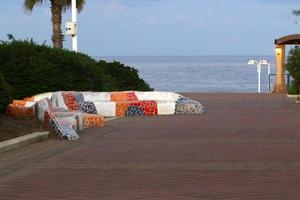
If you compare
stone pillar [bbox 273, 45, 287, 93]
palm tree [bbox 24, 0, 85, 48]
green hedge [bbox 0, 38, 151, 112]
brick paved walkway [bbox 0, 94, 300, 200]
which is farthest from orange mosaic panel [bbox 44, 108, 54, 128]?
stone pillar [bbox 273, 45, 287, 93]

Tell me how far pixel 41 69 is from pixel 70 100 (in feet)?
7.93

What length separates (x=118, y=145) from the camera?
47.9 feet

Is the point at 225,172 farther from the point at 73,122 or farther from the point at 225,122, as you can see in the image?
the point at 225,122

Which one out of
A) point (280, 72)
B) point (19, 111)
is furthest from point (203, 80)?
point (19, 111)

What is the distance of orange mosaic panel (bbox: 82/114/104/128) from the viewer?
60.2 ft

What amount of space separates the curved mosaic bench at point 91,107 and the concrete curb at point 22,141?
2.77ft

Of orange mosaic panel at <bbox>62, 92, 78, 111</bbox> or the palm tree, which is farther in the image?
the palm tree

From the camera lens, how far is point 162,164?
1176 cm

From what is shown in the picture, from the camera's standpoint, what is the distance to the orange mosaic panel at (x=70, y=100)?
2078 cm

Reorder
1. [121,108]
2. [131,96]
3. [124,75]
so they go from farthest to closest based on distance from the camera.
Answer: [124,75]
[131,96]
[121,108]

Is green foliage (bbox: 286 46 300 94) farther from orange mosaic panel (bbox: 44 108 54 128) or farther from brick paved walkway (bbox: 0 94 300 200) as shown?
orange mosaic panel (bbox: 44 108 54 128)

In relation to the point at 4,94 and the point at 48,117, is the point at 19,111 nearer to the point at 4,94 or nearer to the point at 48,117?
the point at 4,94

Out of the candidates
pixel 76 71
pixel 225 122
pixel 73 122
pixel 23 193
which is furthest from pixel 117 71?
pixel 23 193

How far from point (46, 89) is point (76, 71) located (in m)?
1.42
